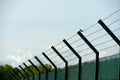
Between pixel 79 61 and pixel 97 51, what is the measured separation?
1.21 metres

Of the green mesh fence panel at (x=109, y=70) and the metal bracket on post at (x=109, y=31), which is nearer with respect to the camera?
the metal bracket on post at (x=109, y=31)

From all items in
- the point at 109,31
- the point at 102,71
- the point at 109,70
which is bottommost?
the point at 109,70

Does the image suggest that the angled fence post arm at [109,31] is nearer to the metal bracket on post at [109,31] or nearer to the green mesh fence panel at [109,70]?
the metal bracket on post at [109,31]

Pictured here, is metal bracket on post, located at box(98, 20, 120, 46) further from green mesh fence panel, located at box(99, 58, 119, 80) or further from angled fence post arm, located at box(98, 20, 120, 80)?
green mesh fence panel, located at box(99, 58, 119, 80)

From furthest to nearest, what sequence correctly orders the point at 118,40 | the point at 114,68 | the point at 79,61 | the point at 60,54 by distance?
the point at 60,54 → the point at 79,61 → the point at 114,68 → the point at 118,40

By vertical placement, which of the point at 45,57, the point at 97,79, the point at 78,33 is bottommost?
the point at 97,79

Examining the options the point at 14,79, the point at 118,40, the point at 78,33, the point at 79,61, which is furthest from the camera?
the point at 14,79

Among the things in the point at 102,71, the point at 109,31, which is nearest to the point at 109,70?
the point at 102,71

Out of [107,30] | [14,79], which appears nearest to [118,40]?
[107,30]

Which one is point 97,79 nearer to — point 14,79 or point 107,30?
point 107,30

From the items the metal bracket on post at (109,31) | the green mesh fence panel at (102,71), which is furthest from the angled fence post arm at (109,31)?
the green mesh fence panel at (102,71)

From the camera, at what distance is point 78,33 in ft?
28.1

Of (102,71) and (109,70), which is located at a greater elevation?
(102,71)

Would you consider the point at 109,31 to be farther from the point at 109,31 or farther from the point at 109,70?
the point at 109,70
